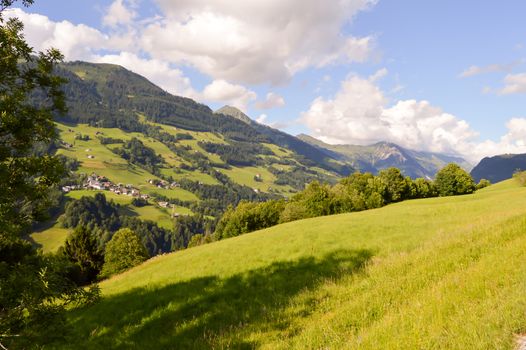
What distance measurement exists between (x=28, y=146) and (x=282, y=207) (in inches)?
4182

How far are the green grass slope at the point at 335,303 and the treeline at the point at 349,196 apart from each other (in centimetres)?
7630

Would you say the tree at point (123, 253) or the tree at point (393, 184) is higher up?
the tree at point (393, 184)

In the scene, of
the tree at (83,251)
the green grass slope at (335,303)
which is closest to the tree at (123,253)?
the tree at (83,251)

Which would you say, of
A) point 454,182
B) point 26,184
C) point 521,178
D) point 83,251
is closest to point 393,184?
point 454,182

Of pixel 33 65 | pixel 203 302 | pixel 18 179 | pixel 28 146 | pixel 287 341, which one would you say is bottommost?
pixel 203 302

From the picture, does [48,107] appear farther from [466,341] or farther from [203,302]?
[466,341]

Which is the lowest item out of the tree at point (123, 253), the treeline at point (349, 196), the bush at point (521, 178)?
the tree at point (123, 253)

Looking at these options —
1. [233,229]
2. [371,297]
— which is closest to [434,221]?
[371,297]

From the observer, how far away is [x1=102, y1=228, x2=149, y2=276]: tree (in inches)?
3034

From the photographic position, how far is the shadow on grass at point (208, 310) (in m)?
10.3

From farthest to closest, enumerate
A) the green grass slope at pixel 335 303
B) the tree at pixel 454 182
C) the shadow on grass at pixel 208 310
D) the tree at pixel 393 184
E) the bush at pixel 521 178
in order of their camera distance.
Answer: the tree at pixel 454 182, the tree at pixel 393 184, the bush at pixel 521 178, the shadow on grass at pixel 208 310, the green grass slope at pixel 335 303

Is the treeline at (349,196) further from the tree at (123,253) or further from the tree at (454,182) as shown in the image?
the tree at (123,253)

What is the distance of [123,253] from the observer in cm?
7944

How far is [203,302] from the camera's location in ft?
46.0
